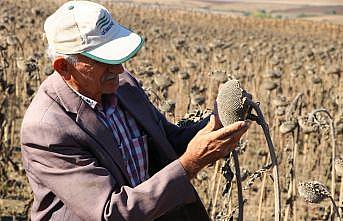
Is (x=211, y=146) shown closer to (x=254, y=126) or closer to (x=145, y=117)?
(x=145, y=117)

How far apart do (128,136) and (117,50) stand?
456 millimetres

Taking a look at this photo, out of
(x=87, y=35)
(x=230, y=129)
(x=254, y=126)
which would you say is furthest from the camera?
(x=254, y=126)

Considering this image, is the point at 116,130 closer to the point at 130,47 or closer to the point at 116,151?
the point at 116,151

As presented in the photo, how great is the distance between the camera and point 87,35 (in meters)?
2.58

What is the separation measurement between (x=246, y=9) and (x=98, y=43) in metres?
87.0

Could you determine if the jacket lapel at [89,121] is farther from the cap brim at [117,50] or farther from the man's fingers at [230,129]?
the man's fingers at [230,129]

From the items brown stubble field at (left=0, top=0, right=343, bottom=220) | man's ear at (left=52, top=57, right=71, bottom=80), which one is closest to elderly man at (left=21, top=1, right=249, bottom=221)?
man's ear at (left=52, top=57, right=71, bottom=80)

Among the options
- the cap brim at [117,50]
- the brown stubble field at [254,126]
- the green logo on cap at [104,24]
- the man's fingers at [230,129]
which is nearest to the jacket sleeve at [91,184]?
the man's fingers at [230,129]

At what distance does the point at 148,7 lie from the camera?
43406 millimetres

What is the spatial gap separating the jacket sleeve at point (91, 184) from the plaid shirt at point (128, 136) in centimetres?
27

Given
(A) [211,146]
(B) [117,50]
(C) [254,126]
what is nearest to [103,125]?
(B) [117,50]

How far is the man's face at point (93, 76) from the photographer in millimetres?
2625

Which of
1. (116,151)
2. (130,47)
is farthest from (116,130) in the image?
(130,47)

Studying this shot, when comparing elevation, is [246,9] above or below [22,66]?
below
